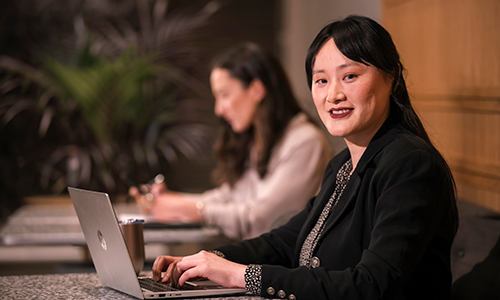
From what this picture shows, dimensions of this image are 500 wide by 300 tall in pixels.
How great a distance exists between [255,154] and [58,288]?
1762 mm

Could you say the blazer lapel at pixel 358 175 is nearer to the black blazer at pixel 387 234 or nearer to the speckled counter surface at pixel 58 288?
the black blazer at pixel 387 234

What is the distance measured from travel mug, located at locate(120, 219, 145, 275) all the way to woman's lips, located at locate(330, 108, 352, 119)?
0.52 m

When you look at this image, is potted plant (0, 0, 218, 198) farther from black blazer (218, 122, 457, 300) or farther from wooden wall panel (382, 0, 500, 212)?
black blazer (218, 122, 457, 300)

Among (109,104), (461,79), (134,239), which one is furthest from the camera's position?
(109,104)

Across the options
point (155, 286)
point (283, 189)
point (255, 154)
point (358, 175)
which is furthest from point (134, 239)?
point (255, 154)

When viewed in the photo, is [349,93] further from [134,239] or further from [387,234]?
[134,239]

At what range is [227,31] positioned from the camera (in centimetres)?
511

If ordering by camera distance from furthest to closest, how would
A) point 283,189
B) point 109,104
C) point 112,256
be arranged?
1. point 109,104
2. point 283,189
3. point 112,256

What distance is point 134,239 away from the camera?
4.87ft

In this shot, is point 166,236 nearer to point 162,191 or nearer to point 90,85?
point 162,191

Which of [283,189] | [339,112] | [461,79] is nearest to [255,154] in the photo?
[283,189]

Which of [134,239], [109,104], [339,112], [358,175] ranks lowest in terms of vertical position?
[109,104]

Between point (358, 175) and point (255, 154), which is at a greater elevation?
point (358, 175)

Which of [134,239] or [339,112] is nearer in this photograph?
[339,112]
